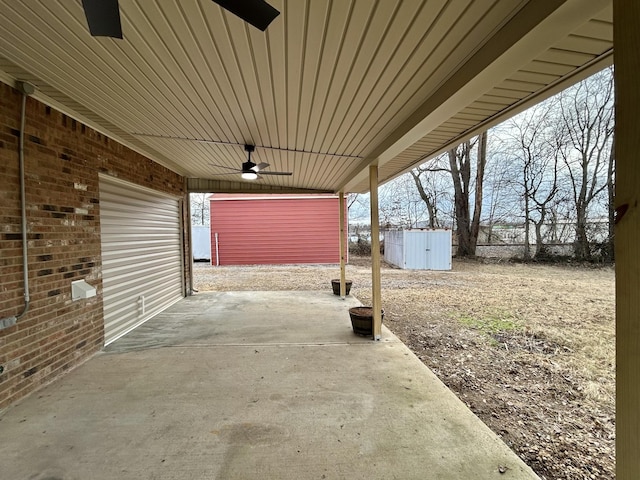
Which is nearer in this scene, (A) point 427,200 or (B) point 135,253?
(B) point 135,253

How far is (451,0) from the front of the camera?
1376 millimetres

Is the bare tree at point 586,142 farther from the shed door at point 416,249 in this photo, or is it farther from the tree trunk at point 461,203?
the shed door at point 416,249

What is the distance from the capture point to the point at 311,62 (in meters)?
1.96

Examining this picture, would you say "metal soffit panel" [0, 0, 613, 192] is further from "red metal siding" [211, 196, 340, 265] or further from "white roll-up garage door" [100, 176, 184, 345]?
"red metal siding" [211, 196, 340, 265]

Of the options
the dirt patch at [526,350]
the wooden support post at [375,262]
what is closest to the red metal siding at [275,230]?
the dirt patch at [526,350]

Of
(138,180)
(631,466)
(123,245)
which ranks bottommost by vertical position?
(631,466)

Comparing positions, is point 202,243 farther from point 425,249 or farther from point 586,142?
point 586,142

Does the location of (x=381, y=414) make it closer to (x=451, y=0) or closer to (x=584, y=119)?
(x=451, y=0)

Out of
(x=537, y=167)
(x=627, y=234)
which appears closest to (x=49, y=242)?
(x=627, y=234)

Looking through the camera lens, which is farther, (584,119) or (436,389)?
(584,119)

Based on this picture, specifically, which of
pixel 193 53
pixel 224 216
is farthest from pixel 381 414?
pixel 224 216

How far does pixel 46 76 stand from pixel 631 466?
12.4ft

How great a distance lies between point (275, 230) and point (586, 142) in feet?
41.8

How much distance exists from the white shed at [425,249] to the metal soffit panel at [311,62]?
775 cm
